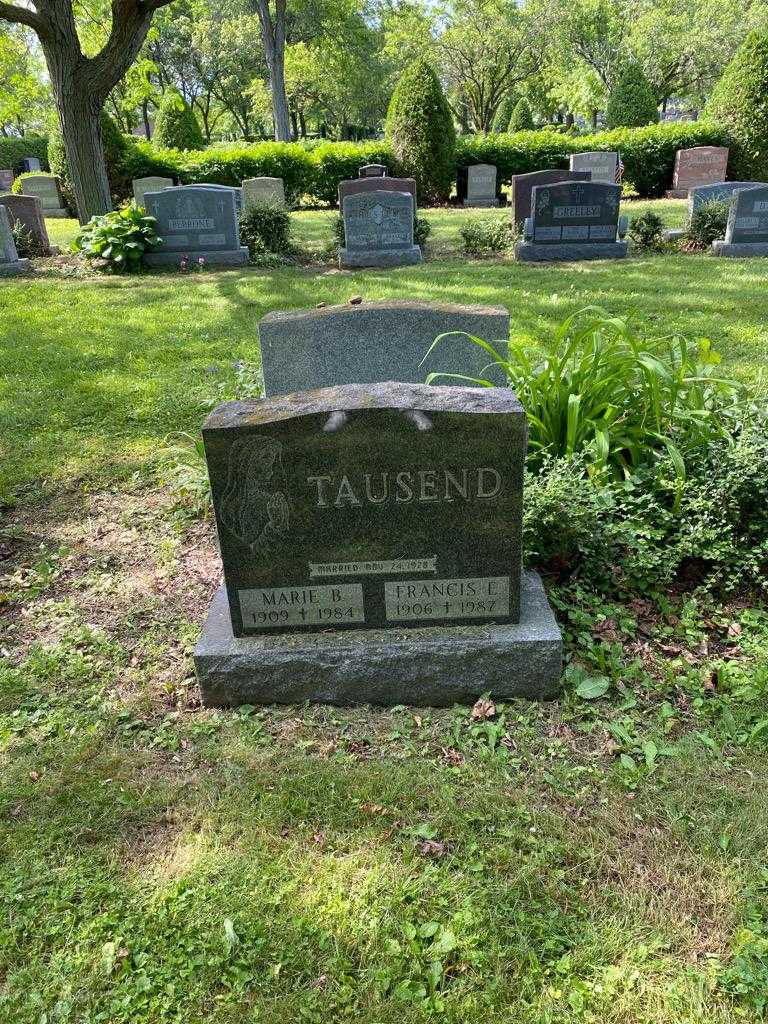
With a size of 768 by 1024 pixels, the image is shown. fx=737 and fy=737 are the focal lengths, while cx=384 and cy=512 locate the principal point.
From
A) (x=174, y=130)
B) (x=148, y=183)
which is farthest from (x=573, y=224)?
(x=174, y=130)

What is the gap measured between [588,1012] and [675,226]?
15311 mm

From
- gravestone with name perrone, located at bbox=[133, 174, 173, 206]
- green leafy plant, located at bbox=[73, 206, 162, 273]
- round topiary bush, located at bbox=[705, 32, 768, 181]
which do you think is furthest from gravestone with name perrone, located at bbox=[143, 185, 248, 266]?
round topiary bush, located at bbox=[705, 32, 768, 181]

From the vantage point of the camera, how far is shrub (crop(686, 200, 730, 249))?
12.1 metres

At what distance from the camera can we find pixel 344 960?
6.50 feet

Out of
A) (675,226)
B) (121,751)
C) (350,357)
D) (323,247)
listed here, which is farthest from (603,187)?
(121,751)

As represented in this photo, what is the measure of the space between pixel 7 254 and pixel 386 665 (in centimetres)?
1187

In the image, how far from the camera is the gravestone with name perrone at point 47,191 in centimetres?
2016

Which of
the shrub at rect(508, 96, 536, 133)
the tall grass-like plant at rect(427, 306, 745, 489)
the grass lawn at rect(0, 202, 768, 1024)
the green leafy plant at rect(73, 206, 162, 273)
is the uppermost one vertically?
the shrub at rect(508, 96, 536, 133)

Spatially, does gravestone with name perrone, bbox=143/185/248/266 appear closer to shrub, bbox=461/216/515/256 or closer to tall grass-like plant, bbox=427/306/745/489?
shrub, bbox=461/216/515/256

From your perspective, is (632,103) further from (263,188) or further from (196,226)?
(196,226)

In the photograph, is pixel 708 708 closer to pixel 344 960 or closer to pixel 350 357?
pixel 344 960

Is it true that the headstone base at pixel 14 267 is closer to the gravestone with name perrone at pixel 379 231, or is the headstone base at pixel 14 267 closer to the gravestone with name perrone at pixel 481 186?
the gravestone with name perrone at pixel 379 231

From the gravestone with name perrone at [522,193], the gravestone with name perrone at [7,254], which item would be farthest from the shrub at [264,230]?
the gravestone with name perrone at [522,193]

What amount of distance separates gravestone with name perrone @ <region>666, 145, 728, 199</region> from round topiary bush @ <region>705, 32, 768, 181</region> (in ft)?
1.24
